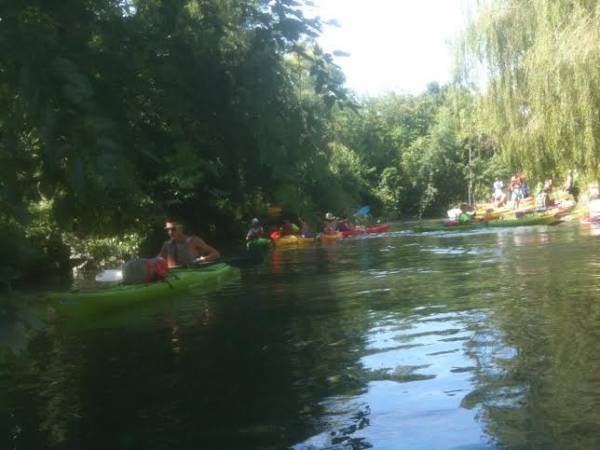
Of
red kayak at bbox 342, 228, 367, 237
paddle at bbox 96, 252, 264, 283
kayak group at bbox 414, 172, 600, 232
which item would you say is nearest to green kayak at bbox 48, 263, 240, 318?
paddle at bbox 96, 252, 264, 283

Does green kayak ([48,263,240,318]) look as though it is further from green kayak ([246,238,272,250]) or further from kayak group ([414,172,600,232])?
kayak group ([414,172,600,232])

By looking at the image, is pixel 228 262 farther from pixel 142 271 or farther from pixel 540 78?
pixel 540 78

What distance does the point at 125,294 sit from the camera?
34.4 feet

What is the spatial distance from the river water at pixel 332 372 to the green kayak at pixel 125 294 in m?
0.29

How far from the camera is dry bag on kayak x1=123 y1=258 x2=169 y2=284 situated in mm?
11258

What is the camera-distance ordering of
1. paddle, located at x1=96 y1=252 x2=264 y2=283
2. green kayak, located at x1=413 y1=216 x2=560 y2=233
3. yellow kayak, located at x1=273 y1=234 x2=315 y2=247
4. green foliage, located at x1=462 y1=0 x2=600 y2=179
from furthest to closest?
yellow kayak, located at x1=273 y1=234 x2=315 y2=247
green kayak, located at x1=413 y1=216 x2=560 y2=233
green foliage, located at x1=462 y1=0 x2=600 y2=179
paddle, located at x1=96 y1=252 x2=264 y2=283

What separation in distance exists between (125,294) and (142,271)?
874 mm

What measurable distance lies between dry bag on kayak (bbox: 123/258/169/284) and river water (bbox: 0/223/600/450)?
0.50 metres

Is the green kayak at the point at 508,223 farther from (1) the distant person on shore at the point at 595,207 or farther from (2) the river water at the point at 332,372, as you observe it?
(2) the river water at the point at 332,372

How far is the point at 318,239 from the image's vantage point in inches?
1034

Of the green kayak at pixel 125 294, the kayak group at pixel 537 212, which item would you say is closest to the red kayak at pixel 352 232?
the kayak group at pixel 537 212

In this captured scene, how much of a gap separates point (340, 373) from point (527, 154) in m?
13.3

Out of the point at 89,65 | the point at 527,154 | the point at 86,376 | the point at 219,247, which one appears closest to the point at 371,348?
the point at 86,376

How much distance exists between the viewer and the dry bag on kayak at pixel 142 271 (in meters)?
11.3
